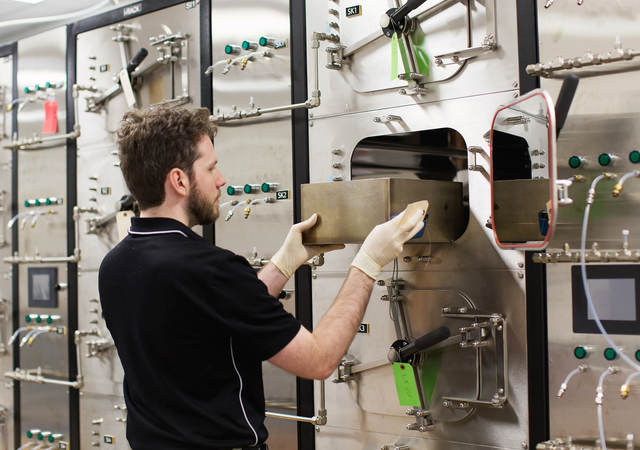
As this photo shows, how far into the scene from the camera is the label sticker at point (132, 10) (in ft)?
12.5

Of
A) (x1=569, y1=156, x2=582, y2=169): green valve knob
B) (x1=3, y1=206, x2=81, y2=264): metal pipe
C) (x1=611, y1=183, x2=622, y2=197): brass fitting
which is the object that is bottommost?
(x1=3, y1=206, x2=81, y2=264): metal pipe

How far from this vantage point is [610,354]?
2264 millimetres

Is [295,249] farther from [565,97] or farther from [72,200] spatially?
[72,200]

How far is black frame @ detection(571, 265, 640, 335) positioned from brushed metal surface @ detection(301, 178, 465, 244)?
0.47 m

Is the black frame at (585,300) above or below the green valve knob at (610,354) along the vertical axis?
above

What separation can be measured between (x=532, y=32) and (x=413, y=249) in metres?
0.88

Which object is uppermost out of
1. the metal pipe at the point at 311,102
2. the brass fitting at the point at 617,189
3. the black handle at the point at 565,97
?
the metal pipe at the point at 311,102

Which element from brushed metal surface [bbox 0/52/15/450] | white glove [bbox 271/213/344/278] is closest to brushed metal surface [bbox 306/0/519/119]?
white glove [bbox 271/213/344/278]

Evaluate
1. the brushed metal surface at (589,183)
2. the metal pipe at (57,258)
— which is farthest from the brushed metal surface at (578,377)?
the metal pipe at (57,258)

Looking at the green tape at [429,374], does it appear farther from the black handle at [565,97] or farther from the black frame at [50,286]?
the black frame at [50,286]

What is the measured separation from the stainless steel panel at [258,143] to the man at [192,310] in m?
1.00

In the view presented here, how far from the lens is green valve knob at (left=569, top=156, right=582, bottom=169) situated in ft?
7.62

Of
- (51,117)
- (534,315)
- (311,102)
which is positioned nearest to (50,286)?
(51,117)

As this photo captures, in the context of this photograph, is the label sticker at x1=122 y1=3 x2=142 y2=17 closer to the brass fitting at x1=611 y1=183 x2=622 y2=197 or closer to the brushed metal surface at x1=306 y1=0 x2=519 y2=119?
the brushed metal surface at x1=306 y1=0 x2=519 y2=119
